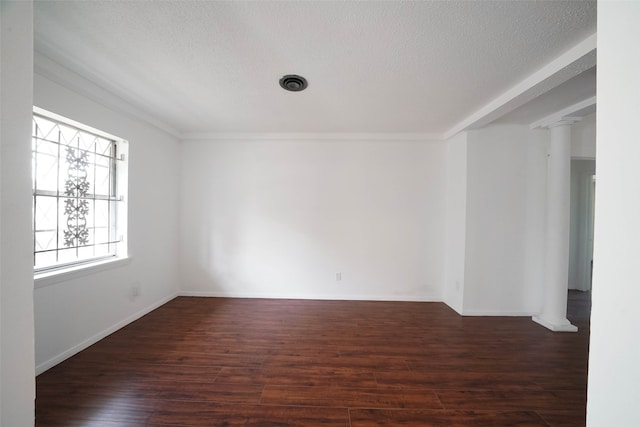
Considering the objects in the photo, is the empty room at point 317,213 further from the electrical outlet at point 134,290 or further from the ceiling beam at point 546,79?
the electrical outlet at point 134,290

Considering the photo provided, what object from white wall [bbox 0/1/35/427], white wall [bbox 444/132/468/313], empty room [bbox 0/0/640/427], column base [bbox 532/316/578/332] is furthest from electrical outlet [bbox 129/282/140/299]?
column base [bbox 532/316/578/332]

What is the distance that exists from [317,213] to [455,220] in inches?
78.8

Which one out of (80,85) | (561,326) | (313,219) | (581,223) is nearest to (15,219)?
(80,85)

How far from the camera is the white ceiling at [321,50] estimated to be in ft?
4.65

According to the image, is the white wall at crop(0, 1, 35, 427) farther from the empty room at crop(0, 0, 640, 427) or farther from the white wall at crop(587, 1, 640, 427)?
the white wall at crop(587, 1, 640, 427)

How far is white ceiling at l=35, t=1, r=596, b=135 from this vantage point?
1.42m

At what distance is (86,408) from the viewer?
1625 millimetres

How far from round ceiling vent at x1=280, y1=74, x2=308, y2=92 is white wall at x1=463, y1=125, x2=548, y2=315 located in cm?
236

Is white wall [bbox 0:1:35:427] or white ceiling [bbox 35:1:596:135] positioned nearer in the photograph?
white wall [bbox 0:1:35:427]

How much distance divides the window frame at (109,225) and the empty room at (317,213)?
3cm

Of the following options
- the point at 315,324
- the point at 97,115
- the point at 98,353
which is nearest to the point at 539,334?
the point at 315,324

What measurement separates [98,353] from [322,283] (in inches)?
102

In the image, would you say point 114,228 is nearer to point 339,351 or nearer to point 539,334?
point 339,351

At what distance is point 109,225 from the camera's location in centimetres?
275
